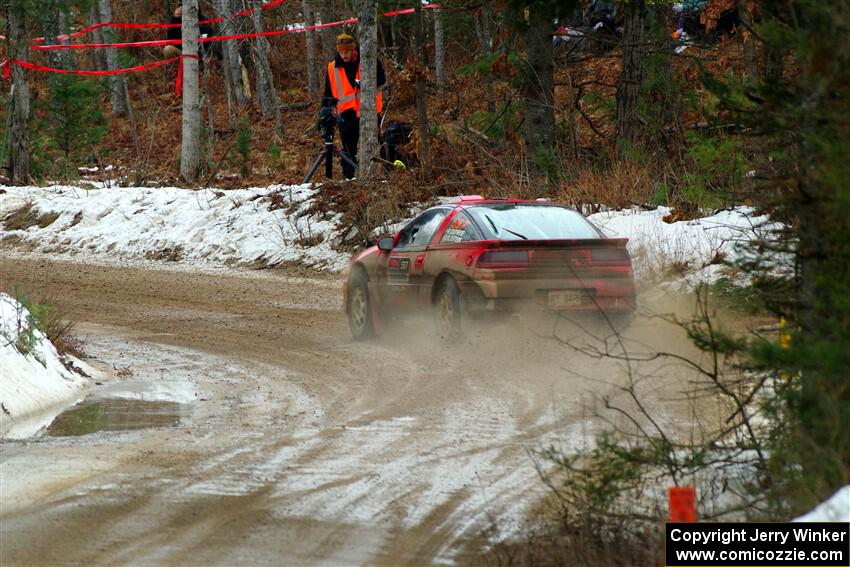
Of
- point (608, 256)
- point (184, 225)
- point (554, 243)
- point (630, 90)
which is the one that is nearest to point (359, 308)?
point (554, 243)

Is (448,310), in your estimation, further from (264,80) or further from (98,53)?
(98,53)

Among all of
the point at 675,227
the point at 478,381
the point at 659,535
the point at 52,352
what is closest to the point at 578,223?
the point at 478,381

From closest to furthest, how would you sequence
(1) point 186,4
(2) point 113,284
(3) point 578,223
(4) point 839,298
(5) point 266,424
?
1. (4) point 839,298
2. (5) point 266,424
3. (3) point 578,223
4. (2) point 113,284
5. (1) point 186,4

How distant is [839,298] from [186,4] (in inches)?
902

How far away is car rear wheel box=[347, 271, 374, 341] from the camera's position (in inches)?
532

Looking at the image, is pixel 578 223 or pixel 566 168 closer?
pixel 578 223

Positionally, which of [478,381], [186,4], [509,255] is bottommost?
[478,381]

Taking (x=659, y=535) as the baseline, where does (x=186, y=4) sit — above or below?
above

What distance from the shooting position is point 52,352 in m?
10.8

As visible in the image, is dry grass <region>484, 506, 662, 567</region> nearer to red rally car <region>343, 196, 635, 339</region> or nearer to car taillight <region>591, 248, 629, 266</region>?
red rally car <region>343, 196, 635, 339</region>

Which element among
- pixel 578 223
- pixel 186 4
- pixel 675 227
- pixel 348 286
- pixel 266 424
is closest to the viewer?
pixel 266 424

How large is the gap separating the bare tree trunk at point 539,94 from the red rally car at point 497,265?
7.72 metres

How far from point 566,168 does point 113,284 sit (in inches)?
282

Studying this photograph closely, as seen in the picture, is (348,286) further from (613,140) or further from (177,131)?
(177,131)
